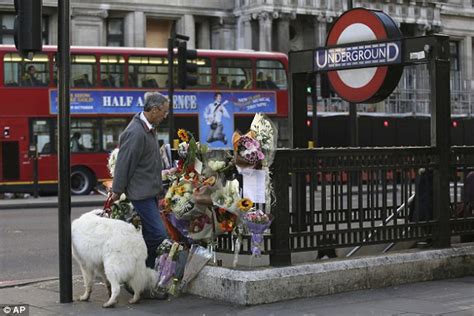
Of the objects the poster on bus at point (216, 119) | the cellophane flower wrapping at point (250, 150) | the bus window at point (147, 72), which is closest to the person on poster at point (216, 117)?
the poster on bus at point (216, 119)

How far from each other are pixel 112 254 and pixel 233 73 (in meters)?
20.6

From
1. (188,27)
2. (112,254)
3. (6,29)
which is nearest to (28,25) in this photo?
(112,254)

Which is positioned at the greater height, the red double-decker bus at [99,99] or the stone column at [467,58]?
the stone column at [467,58]

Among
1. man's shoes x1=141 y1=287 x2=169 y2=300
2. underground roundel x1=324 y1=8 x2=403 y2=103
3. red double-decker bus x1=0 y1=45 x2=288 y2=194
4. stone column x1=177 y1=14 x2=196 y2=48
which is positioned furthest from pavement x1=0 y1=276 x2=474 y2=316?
stone column x1=177 y1=14 x2=196 y2=48

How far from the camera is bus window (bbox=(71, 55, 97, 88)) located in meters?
25.6

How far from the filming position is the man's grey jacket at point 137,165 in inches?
297

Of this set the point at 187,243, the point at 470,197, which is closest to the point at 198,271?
the point at 187,243

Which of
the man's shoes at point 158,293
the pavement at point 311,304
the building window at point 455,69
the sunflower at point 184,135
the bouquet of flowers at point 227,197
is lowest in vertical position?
the pavement at point 311,304

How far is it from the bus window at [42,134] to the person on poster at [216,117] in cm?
536

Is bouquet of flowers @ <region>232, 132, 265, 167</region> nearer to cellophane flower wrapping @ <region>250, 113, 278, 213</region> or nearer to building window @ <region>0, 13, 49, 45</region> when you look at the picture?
cellophane flower wrapping @ <region>250, 113, 278, 213</region>

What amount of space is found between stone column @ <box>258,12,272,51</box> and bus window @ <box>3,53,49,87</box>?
65.1 ft

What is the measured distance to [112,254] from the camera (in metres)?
7.18

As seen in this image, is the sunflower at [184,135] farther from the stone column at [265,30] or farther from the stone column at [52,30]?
the stone column at [265,30]

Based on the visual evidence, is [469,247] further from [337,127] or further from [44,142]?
[337,127]
